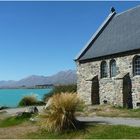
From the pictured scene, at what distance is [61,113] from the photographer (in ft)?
59.0

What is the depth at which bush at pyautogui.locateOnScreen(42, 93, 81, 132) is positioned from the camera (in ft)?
57.9

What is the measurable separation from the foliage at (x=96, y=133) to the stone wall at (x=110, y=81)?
1105 centimetres

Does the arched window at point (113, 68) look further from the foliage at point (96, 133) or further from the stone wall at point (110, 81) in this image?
the foliage at point (96, 133)

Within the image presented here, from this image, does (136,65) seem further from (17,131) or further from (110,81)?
(17,131)

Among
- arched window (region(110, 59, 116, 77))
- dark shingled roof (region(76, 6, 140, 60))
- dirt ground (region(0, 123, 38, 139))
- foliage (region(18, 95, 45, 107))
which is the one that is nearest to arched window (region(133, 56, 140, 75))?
dark shingled roof (region(76, 6, 140, 60))

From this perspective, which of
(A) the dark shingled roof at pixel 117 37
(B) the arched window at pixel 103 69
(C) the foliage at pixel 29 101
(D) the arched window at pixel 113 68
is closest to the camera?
(A) the dark shingled roof at pixel 117 37

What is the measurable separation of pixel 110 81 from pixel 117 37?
3857mm

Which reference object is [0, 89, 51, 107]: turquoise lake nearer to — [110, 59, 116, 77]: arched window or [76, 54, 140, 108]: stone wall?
[76, 54, 140, 108]: stone wall

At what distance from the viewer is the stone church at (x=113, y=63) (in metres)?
28.8

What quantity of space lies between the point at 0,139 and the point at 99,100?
16770 mm

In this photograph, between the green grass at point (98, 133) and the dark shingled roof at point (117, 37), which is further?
the dark shingled roof at point (117, 37)

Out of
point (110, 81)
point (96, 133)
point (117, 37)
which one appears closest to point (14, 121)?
point (96, 133)

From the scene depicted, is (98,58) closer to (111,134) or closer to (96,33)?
(96,33)

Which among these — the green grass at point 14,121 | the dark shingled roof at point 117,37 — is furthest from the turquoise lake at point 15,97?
the green grass at point 14,121
